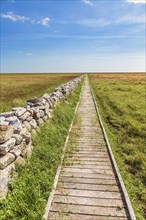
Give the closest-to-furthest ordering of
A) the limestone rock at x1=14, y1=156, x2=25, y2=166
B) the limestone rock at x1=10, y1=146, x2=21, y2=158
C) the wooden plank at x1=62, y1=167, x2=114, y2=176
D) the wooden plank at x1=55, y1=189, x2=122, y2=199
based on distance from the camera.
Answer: the wooden plank at x1=55, y1=189, x2=122, y2=199, the limestone rock at x1=10, y1=146, x2=21, y2=158, the limestone rock at x1=14, y1=156, x2=25, y2=166, the wooden plank at x1=62, y1=167, x2=114, y2=176

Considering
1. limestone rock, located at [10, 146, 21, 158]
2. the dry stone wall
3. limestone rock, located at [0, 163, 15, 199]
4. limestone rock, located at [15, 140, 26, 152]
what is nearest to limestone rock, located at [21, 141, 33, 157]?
the dry stone wall

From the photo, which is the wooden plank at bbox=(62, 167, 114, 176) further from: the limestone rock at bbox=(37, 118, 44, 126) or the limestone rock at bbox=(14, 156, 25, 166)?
the limestone rock at bbox=(37, 118, 44, 126)

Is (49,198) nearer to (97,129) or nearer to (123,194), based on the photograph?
(123,194)

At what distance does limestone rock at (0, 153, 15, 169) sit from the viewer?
4441 mm

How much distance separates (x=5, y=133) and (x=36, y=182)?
1.31 metres

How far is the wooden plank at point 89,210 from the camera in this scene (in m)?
4.26

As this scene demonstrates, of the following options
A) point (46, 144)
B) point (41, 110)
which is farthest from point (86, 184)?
point (41, 110)

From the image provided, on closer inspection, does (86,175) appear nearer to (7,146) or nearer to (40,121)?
(7,146)

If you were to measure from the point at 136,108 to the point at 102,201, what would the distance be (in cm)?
1168

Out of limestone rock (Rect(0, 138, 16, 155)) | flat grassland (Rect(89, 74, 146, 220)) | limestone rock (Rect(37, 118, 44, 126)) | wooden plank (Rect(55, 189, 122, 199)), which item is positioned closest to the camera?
limestone rock (Rect(0, 138, 16, 155))

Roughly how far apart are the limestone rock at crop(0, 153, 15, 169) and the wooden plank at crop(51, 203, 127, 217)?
52.2 inches

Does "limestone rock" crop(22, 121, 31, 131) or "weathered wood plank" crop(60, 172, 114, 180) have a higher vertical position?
"limestone rock" crop(22, 121, 31, 131)

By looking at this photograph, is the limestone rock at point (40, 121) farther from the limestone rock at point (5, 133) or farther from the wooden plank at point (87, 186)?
the wooden plank at point (87, 186)

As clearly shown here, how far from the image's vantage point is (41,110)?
8398 mm
